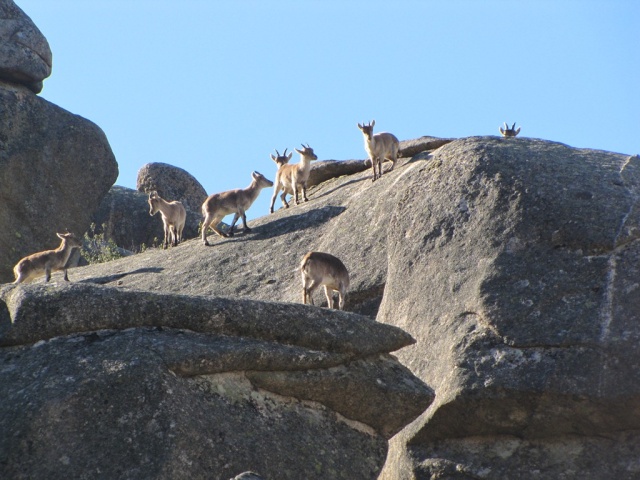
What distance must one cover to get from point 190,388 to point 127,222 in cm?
2046

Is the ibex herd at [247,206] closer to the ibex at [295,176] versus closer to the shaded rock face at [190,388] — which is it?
the ibex at [295,176]

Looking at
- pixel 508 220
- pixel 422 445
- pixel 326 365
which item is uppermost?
pixel 508 220

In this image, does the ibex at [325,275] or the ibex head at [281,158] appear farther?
the ibex head at [281,158]

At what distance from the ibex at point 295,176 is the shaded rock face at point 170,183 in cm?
724

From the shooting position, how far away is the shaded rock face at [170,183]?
3212cm

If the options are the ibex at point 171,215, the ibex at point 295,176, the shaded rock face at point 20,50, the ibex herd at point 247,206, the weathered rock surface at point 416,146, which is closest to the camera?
the ibex herd at point 247,206

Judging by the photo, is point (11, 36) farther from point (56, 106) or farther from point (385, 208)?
point (385, 208)

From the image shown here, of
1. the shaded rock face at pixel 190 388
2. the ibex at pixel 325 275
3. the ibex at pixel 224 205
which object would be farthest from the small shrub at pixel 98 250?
the shaded rock face at pixel 190 388

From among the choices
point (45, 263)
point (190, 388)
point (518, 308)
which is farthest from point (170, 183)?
point (190, 388)

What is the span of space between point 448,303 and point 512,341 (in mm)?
1069

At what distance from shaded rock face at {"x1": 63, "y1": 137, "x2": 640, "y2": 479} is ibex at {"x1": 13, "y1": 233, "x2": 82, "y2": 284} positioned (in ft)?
25.2

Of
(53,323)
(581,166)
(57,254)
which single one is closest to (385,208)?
(581,166)

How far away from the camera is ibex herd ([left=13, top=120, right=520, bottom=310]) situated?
2006 centimetres

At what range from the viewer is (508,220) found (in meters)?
12.9
